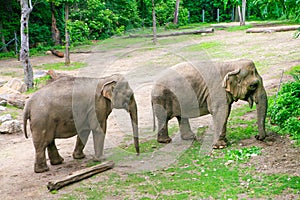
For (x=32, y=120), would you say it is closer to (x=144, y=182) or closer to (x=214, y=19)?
(x=144, y=182)

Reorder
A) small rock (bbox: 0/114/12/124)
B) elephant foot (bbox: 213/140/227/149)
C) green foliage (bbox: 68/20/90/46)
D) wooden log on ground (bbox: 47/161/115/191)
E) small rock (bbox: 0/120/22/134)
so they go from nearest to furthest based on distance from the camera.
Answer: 1. wooden log on ground (bbox: 47/161/115/191)
2. elephant foot (bbox: 213/140/227/149)
3. small rock (bbox: 0/120/22/134)
4. small rock (bbox: 0/114/12/124)
5. green foliage (bbox: 68/20/90/46)

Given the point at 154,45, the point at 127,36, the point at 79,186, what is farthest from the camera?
the point at 127,36

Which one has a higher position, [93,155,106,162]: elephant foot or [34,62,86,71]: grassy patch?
[34,62,86,71]: grassy patch

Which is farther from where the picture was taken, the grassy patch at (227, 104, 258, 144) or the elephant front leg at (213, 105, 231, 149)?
the grassy patch at (227, 104, 258, 144)

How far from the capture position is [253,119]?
9.47m

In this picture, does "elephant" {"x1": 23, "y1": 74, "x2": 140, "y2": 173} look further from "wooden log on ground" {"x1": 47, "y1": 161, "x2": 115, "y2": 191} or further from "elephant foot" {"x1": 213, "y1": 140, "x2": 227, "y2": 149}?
"elephant foot" {"x1": 213, "y1": 140, "x2": 227, "y2": 149}

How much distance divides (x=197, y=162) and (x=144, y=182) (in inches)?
44.0

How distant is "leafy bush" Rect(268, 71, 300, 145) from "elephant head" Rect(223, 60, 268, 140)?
2.29 feet

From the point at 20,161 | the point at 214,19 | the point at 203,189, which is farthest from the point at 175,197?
the point at 214,19

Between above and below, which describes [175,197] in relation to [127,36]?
below

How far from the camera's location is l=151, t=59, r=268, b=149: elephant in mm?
7582

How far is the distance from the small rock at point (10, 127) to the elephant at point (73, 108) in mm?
3127

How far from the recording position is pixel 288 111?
870 centimetres

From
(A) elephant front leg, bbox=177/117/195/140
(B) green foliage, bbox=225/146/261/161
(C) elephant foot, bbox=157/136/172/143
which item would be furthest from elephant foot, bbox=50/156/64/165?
(B) green foliage, bbox=225/146/261/161
